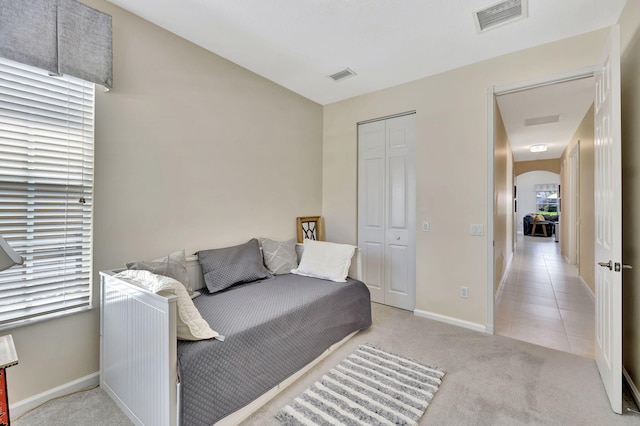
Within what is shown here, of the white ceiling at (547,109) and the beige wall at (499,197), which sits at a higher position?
the white ceiling at (547,109)

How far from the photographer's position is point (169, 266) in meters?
2.10

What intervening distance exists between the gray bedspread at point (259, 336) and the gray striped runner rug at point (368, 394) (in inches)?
8.3

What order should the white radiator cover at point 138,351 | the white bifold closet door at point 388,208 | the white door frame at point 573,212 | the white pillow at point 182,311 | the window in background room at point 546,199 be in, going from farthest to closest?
the window in background room at point 546,199 < the white door frame at point 573,212 < the white bifold closet door at point 388,208 < the white pillow at point 182,311 < the white radiator cover at point 138,351

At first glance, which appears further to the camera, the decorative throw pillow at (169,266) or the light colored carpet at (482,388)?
the decorative throw pillow at (169,266)

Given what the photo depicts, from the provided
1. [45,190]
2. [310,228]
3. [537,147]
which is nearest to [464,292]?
[310,228]

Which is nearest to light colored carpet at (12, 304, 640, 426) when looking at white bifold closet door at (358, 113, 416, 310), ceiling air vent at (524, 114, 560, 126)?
white bifold closet door at (358, 113, 416, 310)

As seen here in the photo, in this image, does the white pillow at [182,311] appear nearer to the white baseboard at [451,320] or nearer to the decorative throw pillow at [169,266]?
the decorative throw pillow at [169,266]

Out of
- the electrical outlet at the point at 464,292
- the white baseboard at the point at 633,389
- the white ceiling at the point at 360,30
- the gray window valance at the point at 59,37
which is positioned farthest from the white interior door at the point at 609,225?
the gray window valance at the point at 59,37

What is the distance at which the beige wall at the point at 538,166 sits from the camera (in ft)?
28.7

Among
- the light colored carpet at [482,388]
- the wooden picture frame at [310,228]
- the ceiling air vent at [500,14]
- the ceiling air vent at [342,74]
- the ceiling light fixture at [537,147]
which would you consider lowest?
the light colored carpet at [482,388]

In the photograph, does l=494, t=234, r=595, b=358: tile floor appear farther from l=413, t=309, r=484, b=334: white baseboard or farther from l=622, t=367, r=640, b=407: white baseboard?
l=622, t=367, r=640, b=407: white baseboard

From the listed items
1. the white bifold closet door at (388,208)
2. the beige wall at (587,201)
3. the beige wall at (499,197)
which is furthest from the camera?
the beige wall at (587,201)

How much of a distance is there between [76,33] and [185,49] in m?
0.80

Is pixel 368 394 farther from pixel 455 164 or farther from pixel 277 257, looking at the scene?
pixel 455 164
